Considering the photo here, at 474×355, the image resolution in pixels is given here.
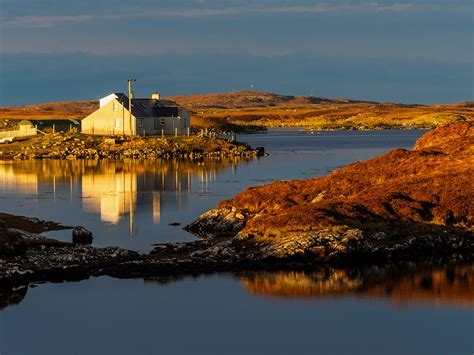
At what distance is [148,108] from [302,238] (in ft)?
237

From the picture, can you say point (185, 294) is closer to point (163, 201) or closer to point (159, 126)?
point (163, 201)

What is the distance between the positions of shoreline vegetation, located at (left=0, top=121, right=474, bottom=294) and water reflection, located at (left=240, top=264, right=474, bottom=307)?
86cm

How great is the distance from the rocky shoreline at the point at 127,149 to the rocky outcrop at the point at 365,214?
48.9m

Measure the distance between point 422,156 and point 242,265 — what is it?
17463 mm

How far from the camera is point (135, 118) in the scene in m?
98.3

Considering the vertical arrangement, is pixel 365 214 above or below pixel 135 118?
below

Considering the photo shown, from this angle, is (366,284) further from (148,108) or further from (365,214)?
(148,108)

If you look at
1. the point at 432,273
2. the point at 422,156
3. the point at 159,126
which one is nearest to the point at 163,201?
the point at 422,156

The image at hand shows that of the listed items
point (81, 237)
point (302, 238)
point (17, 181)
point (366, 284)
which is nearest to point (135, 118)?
point (17, 181)

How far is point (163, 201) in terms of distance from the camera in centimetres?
5153

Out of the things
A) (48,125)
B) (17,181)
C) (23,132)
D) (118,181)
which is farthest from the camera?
(48,125)

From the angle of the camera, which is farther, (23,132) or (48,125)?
(48,125)

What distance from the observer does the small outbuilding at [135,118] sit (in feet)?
324

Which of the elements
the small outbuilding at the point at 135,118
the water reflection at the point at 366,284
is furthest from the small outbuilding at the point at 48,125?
the water reflection at the point at 366,284
